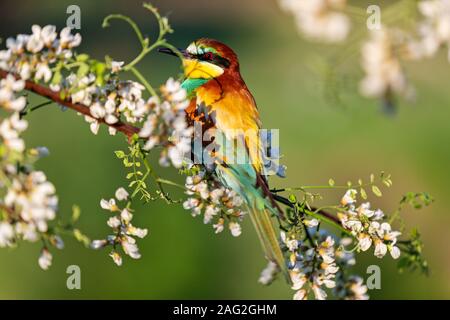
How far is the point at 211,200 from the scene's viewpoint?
144cm

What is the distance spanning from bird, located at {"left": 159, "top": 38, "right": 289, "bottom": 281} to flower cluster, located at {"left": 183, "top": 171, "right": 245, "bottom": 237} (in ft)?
0.33

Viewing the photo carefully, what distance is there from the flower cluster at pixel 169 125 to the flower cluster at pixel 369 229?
39 centimetres

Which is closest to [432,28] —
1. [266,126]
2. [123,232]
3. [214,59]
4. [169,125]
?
[169,125]

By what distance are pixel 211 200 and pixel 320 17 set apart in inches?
21.5

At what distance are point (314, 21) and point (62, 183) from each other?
3.19 metres

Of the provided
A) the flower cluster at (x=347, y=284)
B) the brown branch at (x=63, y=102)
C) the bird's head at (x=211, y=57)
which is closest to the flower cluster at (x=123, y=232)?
the brown branch at (x=63, y=102)

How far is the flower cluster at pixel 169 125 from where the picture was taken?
112 centimetres

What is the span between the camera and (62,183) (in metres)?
4.00

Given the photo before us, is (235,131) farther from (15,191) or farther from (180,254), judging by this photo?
(180,254)

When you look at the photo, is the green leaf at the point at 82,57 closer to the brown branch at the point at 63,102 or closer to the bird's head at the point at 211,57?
the brown branch at the point at 63,102

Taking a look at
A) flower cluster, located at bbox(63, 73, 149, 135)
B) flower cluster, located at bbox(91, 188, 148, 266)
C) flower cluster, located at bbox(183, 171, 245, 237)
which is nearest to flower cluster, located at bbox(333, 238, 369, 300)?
flower cluster, located at bbox(183, 171, 245, 237)

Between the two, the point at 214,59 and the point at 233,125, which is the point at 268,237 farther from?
the point at 214,59

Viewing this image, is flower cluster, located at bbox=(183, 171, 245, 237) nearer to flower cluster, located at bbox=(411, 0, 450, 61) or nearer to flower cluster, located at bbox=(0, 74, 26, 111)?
flower cluster, located at bbox=(0, 74, 26, 111)


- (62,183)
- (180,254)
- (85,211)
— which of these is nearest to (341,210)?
(180,254)
